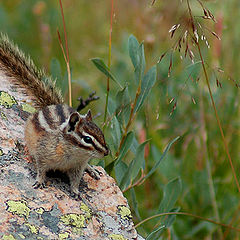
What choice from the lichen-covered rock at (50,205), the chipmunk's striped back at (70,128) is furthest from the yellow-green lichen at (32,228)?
the chipmunk's striped back at (70,128)

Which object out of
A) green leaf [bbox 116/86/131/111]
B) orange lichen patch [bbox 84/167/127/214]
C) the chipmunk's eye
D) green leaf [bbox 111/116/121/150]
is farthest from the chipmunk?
green leaf [bbox 116/86/131/111]

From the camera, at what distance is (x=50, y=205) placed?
2678 mm

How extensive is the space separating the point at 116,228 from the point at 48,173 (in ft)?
1.76

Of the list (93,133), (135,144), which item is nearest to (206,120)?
(135,144)

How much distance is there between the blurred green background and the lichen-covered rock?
0.45 meters

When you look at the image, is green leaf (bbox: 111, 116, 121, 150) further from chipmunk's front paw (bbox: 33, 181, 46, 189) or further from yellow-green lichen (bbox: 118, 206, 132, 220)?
chipmunk's front paw (bbox: 33, 181, 46, 189)

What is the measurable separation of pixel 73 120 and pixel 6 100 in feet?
2.46

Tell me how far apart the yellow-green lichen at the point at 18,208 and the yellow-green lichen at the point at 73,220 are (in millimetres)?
199

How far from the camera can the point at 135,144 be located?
141 inches

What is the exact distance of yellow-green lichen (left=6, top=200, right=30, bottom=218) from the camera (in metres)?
2.53

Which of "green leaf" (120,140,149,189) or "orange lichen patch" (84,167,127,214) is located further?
"green leaf" (120,140,149,189)

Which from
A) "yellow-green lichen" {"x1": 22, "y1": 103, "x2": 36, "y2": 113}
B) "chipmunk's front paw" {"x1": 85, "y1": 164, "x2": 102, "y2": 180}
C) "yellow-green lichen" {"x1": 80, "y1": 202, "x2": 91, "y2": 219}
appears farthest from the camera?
"yellow-green lichen" {"x1": 22, "y1": 103, "x2": 36, "y2": 113}

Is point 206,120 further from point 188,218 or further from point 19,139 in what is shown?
point 19,139

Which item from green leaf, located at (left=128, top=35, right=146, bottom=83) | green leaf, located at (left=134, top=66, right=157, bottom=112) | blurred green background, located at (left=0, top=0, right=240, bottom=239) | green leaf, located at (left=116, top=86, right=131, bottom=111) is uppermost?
green leaf, located at (left=128, top=35, right=146, bottom=83)
